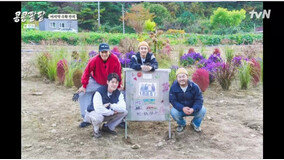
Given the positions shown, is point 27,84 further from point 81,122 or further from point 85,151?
point 85,151

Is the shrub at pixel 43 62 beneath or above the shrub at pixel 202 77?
above

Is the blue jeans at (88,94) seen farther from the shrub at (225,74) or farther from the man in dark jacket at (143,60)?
the shrub at (225,74)

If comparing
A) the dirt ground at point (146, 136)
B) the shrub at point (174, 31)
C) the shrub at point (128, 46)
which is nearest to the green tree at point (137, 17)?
the shrub at point (174, 31)

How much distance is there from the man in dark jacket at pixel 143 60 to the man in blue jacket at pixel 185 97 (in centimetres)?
42

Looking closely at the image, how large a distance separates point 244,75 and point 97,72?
12.6ft

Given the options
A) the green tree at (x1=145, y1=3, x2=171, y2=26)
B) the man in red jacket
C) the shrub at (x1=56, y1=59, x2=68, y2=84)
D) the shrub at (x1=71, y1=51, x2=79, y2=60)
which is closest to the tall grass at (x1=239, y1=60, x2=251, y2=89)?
the man in red jacket

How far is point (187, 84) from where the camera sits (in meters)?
4.30

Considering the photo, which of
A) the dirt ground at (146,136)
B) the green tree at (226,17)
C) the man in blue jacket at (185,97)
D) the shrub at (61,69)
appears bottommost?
the dirt ground at (146,136)

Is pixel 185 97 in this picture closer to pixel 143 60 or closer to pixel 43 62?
pixel 143 60

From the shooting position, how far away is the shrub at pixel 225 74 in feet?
22.0

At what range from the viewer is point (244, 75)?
6.82 metres

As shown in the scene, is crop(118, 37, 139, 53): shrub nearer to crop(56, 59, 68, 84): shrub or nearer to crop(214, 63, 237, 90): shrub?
crop(56, 59, 68, 84): shrub

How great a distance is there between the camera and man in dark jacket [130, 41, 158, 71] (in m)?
4.32
